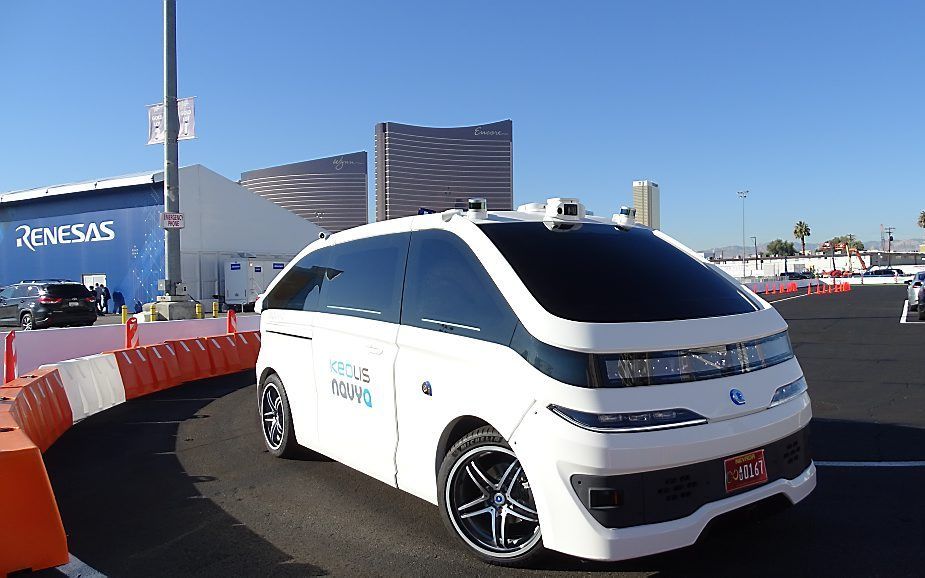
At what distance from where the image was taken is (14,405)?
5.73 meters

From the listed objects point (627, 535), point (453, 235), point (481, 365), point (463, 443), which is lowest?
point (627, 535)

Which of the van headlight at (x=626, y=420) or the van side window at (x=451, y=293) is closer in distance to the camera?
the van headlight at (x=626, y=420)

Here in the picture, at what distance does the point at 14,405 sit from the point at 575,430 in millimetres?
5058

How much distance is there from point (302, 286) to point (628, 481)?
346 centimetres

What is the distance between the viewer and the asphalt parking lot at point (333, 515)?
3590 mm

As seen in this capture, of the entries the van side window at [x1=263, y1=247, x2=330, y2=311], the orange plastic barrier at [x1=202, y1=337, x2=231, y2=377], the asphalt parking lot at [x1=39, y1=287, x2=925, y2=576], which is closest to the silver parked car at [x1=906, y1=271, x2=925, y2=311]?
the asphalt parking lot at [x1=39, y1=287, x2=925, y2=576]

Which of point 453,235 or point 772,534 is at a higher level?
point 453,235

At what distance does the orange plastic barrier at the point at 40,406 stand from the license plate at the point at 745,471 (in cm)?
493

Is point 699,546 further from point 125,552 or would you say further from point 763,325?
Result: point 125,552

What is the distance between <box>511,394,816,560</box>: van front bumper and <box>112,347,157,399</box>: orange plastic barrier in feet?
27.4

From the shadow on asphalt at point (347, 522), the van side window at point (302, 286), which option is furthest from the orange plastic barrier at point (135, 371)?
the van side window at point (302, 286)

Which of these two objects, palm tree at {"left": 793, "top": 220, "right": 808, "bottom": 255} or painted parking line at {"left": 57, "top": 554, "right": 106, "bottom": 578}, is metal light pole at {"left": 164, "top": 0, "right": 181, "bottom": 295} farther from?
palm tree at {"left": 793, "top": 220, "right": 808, "bottom": 255}

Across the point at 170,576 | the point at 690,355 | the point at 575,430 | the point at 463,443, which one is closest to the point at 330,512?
the point at 170,576

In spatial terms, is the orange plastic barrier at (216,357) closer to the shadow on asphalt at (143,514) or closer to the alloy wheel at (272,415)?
the shadow on asphalt at (143,514)
